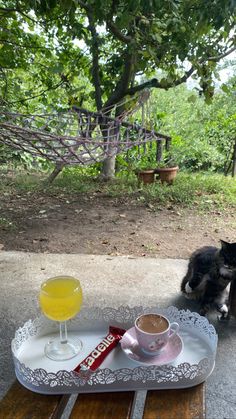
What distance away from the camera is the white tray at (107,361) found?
81cm

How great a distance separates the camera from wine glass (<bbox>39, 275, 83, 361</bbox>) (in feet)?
3.02

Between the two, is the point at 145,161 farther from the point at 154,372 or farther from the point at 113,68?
the point at 154,372

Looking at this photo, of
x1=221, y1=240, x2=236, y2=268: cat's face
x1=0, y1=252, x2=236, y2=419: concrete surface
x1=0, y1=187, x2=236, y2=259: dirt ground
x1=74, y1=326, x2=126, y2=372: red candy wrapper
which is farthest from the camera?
x1=0, y1=187, x2=236, y2=259: dirt ground

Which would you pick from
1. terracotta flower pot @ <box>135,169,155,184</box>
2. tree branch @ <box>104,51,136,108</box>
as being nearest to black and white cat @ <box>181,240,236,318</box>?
terracotta flower pot @ <box>135,169,155,184</box>

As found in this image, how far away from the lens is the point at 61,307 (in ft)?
3.02

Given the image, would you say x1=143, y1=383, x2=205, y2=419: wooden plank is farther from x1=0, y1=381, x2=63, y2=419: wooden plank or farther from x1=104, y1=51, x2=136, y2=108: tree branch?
x1=104, y1=51, x2=136, y2=108: tree branch

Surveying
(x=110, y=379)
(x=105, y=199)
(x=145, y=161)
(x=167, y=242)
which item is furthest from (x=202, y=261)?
(x=145, y=161)

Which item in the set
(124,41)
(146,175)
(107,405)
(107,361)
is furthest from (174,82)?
(107,405)

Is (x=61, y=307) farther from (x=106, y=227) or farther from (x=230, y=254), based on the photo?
(x=106, y=227)

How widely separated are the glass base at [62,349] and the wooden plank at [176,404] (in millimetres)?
240

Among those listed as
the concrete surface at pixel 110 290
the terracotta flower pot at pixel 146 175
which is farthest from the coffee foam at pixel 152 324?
the terracotta flower pot at pixel 146 175

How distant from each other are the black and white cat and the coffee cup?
2.06 ft

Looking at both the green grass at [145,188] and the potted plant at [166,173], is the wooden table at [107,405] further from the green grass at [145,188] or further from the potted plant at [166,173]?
the potted plant at [166,173]

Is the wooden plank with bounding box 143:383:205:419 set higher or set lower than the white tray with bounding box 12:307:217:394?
lower
